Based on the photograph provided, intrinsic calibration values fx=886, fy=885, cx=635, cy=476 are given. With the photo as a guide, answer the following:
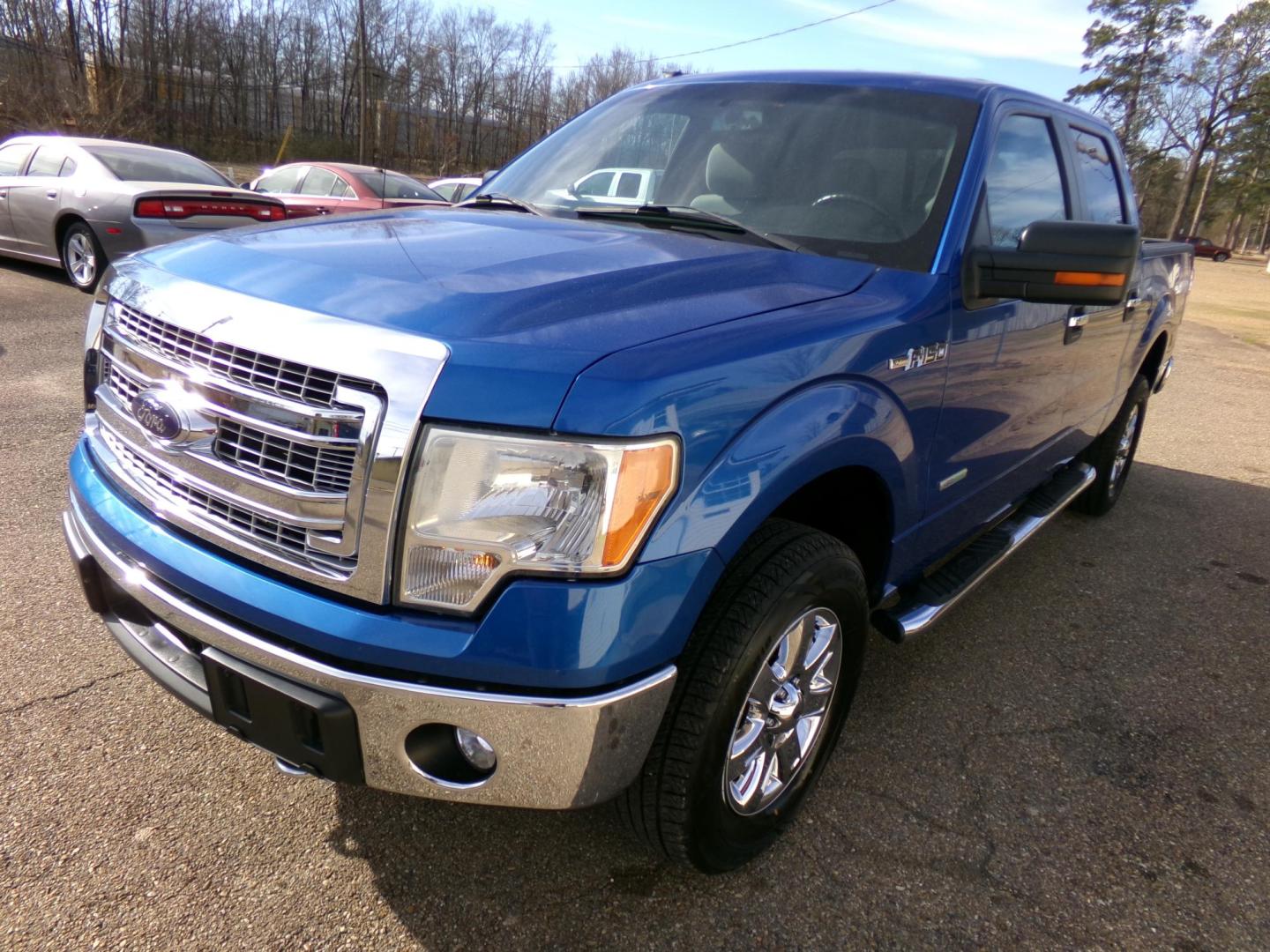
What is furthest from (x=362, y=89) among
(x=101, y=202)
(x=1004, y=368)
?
(x=1004, y=368)

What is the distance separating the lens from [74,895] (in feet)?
6.25

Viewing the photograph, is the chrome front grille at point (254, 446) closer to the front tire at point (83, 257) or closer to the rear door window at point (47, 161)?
the front tire at point (83, 257)

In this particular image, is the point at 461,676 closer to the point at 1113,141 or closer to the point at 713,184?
the point at 713,184

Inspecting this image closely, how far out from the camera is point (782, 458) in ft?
5.95

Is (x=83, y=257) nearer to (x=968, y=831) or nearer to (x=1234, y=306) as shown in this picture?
(x=968, y=831)

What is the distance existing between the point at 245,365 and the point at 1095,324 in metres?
3.16

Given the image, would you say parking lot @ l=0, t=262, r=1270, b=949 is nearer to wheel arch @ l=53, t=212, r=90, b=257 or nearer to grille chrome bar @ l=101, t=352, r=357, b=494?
grille chrome bar @ l=101, t=352, r=357, b=494

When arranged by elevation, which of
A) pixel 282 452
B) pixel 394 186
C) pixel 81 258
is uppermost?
pixel 394 186

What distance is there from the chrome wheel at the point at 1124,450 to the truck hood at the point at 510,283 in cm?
320

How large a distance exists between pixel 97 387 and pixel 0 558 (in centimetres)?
158

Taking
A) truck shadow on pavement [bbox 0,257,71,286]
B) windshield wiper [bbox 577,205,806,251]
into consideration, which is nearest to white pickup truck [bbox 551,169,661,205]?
windshield wiper [bbox 577,205,806,251]

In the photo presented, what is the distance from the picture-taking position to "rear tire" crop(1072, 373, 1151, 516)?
4.67 meters

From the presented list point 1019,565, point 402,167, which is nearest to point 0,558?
point 1019,565

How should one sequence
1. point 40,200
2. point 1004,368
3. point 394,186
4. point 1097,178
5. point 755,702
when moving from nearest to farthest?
1. point 755,702
2. point 1004,368
3. point 1097,178
4. point 40,200
5. point 394,186
